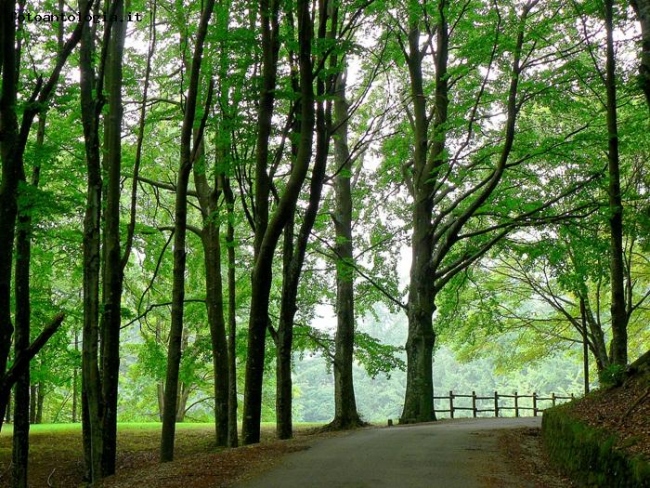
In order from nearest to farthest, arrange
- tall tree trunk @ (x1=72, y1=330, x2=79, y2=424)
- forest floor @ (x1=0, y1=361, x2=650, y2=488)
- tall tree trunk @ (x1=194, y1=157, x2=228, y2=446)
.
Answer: forest floor @ (x1=0, y1=361, x2=650, y2=488) → tall tree trunk @ (x1=194, y1=157, x2=228, y2=446) → tall tree trunk @ (x1=72, y1=330, x2=79, y2=424)

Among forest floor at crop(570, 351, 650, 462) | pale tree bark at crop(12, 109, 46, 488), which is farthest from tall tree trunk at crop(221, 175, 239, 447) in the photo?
forest floor at crop(570, 351, 650, 462)

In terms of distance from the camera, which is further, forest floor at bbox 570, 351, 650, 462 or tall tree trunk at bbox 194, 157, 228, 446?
tall tree trunk at bbox 194, 157, 228, 446

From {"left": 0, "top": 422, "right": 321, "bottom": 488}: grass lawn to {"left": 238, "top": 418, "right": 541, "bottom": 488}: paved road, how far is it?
2.70m

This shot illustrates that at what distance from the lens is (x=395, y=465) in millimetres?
8172

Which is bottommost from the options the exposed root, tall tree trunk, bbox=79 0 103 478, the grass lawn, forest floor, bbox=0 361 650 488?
the grass lawn

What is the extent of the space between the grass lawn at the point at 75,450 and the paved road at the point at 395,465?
2700mm

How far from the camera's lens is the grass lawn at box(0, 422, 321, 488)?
13617 millimetres

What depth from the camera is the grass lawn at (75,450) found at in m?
13.6

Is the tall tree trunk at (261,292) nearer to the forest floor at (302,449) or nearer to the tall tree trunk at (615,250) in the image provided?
the forest floor at (302,449)

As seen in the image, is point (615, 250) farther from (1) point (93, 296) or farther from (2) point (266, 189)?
(1) point (93, 296)

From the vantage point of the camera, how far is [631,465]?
5.18 metres

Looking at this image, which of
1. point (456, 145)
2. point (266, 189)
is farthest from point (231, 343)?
point (456, 145)

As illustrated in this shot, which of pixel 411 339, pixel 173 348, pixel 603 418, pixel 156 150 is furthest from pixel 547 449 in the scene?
pixel 156 150

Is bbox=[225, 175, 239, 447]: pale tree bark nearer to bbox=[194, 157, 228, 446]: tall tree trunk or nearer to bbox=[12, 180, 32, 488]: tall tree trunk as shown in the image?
bbox=[194, 157, 228, 446]: tall tree trunk
